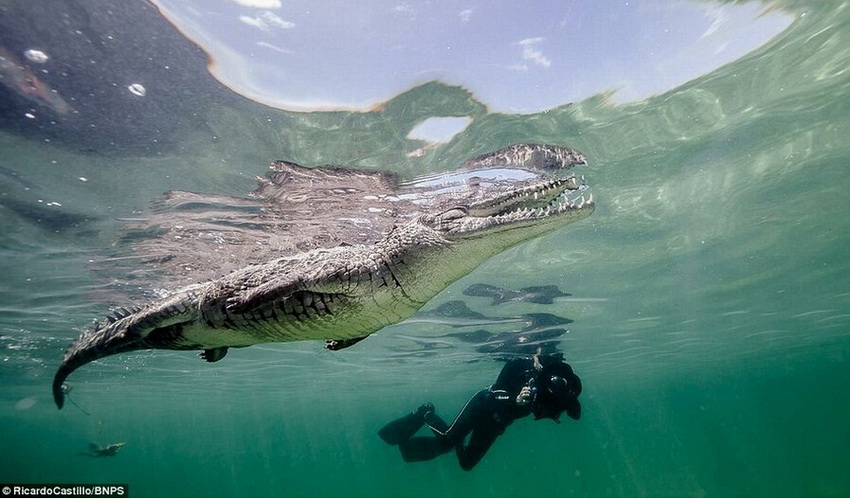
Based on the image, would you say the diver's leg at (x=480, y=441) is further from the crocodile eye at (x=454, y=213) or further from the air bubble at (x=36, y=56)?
the air bubble at (x=36, y=56)

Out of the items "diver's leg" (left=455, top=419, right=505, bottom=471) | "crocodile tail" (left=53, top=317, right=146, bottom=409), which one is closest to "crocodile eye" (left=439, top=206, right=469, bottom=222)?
"crocodile tail" (left=53, top=317, right=146, bottom=409)

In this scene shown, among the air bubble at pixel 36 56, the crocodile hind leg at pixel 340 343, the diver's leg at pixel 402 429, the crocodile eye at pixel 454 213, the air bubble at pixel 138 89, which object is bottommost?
the diver's leg at pixel 402 429

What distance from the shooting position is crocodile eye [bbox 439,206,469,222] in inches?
140

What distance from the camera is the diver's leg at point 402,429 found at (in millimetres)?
11406

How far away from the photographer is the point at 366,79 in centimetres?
562

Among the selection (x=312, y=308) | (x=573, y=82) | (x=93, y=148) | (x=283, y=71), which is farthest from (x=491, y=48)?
(x=93, y=148)

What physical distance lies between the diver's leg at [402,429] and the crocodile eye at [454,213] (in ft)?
30.1

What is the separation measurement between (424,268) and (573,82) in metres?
4.12

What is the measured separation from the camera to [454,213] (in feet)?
11.8

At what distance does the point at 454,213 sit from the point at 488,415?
8.49 meters

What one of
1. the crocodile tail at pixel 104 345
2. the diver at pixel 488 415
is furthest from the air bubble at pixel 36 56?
the diver at pixel 488 415

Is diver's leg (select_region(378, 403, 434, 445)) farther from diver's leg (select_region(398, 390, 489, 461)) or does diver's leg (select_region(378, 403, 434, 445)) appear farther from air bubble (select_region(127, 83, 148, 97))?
air bubble (select_region(127, 83, 148, 97))

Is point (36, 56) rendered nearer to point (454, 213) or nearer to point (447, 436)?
point (454, 213)

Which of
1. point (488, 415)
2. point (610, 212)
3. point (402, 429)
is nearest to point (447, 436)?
point (488, 415)
